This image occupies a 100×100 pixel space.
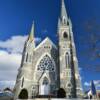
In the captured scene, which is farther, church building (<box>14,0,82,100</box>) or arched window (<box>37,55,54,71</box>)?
arched window (<box>37,55,54,71</box>)

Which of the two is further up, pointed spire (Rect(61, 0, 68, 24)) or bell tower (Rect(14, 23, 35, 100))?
pointed spire (Rect(61, 0, 68, 24))

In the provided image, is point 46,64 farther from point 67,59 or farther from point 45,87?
point 45,87

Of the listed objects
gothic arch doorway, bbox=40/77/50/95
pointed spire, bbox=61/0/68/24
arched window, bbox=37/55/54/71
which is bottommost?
gothic arch doorway, bbox=40/77/50/95

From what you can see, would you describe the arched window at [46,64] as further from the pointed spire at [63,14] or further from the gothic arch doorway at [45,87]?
the pointed spire at [63,14]

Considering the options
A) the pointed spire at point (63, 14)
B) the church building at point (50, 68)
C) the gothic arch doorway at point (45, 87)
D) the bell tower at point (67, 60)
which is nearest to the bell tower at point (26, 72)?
the church building at point (50, 68)

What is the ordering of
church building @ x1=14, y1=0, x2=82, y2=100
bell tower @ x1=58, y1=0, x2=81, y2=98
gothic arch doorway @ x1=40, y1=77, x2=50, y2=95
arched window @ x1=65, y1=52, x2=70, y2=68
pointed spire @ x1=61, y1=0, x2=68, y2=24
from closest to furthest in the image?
bell tower @ x1=58, y1=0, x2=81, y2=98 < church building @ x1=14, y1=0, x2=82, y2=100 < gothic arch doorway @ x1=40, y1=77, x2=50, y2=95 < arched window @ x1=65, y1=52, x2=70, y2=68 < pointed spire @ x1=61, y1=0, x2=68, y2=24

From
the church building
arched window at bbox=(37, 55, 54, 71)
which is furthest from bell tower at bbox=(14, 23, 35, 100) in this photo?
arched window at bbox=(37, 55, 54, 71)

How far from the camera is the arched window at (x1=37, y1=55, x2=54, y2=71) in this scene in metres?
41.4

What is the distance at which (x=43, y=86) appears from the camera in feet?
130

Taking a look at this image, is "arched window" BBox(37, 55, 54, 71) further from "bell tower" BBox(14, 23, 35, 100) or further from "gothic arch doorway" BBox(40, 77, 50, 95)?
"gothic arch doorway" BBox(40, 77, 50, 95)

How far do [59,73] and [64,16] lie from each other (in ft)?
59.9

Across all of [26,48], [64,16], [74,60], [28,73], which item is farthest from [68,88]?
[64,16]

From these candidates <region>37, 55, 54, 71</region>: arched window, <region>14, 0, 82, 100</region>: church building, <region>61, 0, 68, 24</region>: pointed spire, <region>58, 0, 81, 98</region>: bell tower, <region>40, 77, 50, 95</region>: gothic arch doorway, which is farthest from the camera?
<region>61, 0, 68, 24</region>: pointed spire

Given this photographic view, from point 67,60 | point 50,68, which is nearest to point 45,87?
point 50,68
